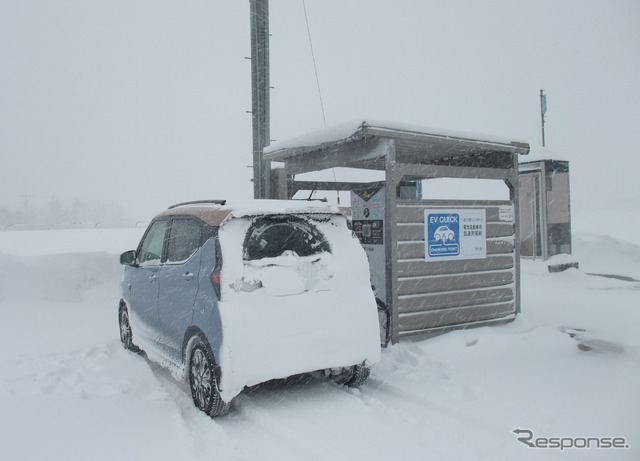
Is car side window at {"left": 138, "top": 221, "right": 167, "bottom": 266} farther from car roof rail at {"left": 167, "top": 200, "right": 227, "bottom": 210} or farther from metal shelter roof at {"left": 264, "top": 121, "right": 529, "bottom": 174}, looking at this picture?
metal shelter roof at {"left": 264, "top": 121, "right": 529, "bottom": 174}

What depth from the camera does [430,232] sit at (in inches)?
257

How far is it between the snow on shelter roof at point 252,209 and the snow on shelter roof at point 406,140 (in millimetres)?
1538

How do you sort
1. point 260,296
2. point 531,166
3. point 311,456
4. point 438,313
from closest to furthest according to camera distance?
point 311,456, point 260,296, point 438,313, point 531,166

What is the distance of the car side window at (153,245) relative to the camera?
5.55 meters

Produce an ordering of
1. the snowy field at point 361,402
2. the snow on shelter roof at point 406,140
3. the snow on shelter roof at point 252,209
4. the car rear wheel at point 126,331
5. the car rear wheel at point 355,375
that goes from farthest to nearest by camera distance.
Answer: the car rear wheel at point 126,331 < the snow on shelter roof at point 406,140 < the car rear wheel at point 355,375 < the snow on shelter roof at point 252,209 < the snowy field at point 361,402

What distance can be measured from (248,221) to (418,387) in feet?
7.54

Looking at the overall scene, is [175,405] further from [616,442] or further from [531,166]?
[531,166]

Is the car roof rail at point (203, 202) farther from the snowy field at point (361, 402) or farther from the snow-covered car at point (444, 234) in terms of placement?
the snow-covered car at point (444, 234)

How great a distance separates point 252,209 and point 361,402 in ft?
6.57

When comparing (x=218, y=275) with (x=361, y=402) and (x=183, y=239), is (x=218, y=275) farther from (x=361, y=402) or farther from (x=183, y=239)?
(x=361, y=402)

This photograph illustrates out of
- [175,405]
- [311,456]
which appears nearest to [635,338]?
[311,456]

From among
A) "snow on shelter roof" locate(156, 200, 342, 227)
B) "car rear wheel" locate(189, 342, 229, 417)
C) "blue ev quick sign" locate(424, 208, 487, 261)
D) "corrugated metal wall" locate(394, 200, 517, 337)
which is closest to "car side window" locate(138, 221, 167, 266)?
"snow on shelter roof" locate(156, 200, 342, 227)

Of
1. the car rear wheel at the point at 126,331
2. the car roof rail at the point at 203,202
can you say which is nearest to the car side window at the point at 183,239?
the car roof rail at the point at 203,202

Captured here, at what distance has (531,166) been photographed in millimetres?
13328
